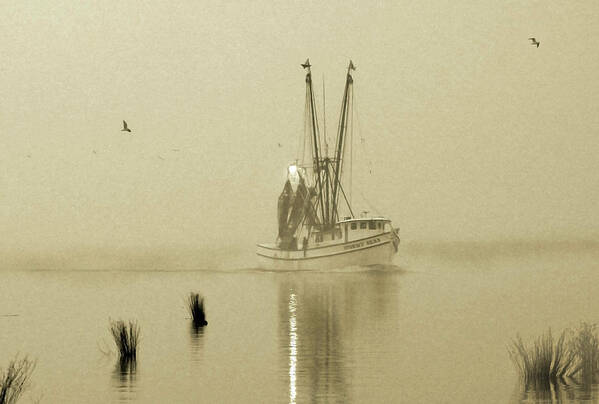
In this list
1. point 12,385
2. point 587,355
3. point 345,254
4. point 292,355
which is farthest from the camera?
point 345,254

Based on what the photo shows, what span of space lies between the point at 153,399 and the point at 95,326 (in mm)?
23689

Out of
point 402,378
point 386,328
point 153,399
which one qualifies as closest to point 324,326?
point 386,328

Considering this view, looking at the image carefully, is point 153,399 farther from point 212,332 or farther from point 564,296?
point 564,296

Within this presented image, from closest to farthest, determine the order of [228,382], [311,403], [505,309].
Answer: [311,403] → [228,382] → [505,309]

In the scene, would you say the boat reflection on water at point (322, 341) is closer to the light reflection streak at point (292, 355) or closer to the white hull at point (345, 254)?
the light reflection streak at point (292, 355)

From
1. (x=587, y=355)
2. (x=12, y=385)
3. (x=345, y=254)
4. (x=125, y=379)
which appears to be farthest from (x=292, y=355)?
(x=345, y=254)

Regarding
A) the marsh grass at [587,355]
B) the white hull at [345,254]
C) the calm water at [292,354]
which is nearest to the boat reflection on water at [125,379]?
the calm water at [292,354]

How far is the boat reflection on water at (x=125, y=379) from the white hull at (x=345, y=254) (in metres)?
103

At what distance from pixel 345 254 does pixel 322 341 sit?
9742 centimetres

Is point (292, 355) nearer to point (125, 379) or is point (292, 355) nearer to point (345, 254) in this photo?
point (125, 379)

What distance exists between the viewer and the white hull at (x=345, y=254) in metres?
132

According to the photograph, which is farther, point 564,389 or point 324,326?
point 324,326

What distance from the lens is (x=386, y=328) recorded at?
43594 millimetres

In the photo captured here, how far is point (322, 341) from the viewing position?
37.0 metres
